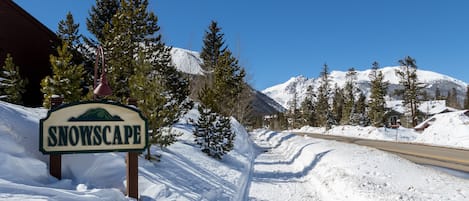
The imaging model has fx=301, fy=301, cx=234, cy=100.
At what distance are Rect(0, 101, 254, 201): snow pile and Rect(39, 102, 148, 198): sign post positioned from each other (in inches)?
16.4

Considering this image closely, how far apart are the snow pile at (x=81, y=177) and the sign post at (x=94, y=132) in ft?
1.37

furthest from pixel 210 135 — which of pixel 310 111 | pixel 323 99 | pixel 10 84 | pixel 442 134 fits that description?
pixel 310 111

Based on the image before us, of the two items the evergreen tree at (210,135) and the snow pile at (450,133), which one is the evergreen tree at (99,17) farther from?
the snow pile at (450,133)

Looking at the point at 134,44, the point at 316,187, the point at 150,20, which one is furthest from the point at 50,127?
the point at 150,20

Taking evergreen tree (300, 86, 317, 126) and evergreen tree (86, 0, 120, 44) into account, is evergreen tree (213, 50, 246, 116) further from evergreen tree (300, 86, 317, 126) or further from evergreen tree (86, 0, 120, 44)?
evergreen tree (300, 86, 317, 126)

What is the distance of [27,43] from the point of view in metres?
18.8

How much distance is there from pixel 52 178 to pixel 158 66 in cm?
1180

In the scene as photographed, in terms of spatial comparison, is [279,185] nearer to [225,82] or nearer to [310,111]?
[225,82]

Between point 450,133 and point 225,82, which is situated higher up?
point 225,82

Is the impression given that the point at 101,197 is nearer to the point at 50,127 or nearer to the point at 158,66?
the point at 50,127

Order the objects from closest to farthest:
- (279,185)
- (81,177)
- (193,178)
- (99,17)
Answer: (81,177) → (193,178) → (279,185) → (99,17)

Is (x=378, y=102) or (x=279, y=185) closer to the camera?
(x=279, y=185)

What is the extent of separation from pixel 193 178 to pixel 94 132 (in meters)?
3.75

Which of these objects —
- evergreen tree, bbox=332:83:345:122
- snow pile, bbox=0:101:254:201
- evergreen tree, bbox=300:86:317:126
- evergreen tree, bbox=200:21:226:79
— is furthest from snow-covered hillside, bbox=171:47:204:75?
evergreen tree, bbox=332:83:345:122
